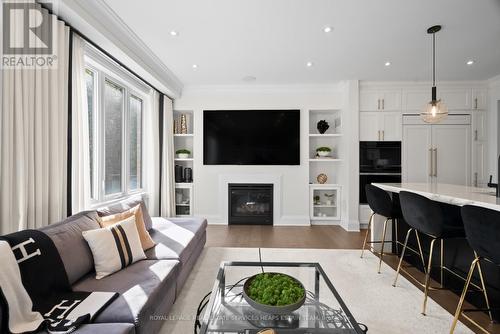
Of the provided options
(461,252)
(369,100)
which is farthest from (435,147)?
(461,252)

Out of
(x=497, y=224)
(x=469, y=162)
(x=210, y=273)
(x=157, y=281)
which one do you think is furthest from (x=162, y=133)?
(x=469, y=162)

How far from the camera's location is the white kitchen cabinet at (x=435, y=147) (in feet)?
13.9

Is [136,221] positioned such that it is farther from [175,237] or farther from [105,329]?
[105,329]

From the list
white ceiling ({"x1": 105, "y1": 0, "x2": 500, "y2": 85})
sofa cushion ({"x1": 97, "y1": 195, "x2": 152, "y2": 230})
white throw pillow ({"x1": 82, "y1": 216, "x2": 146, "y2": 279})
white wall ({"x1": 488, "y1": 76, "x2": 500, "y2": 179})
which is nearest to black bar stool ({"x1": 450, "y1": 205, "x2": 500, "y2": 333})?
white ceiling ({"x1": 105, "y1": 0, "x2": 500, "y2": 85})

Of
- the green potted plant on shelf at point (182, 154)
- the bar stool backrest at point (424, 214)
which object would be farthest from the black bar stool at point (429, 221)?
the green potted plant on shelf at point (182, 154)

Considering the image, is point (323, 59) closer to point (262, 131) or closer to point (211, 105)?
point (262, 131)

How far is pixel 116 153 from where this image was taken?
3.35m

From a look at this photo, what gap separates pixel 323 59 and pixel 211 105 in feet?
7.38

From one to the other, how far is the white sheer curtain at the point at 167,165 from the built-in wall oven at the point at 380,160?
3.57 meters

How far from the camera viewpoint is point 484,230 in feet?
4.48

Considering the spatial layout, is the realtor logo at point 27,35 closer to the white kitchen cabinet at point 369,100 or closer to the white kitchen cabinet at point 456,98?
the white kitchen cabinet at point 369,100

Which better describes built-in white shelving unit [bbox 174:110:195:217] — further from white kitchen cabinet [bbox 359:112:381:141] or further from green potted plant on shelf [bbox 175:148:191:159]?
white kitchen cabinet [bbox 359:112:381:141]

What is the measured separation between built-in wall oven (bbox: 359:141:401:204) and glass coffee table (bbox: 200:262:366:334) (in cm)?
321

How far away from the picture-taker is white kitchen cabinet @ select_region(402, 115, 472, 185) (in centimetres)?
425
